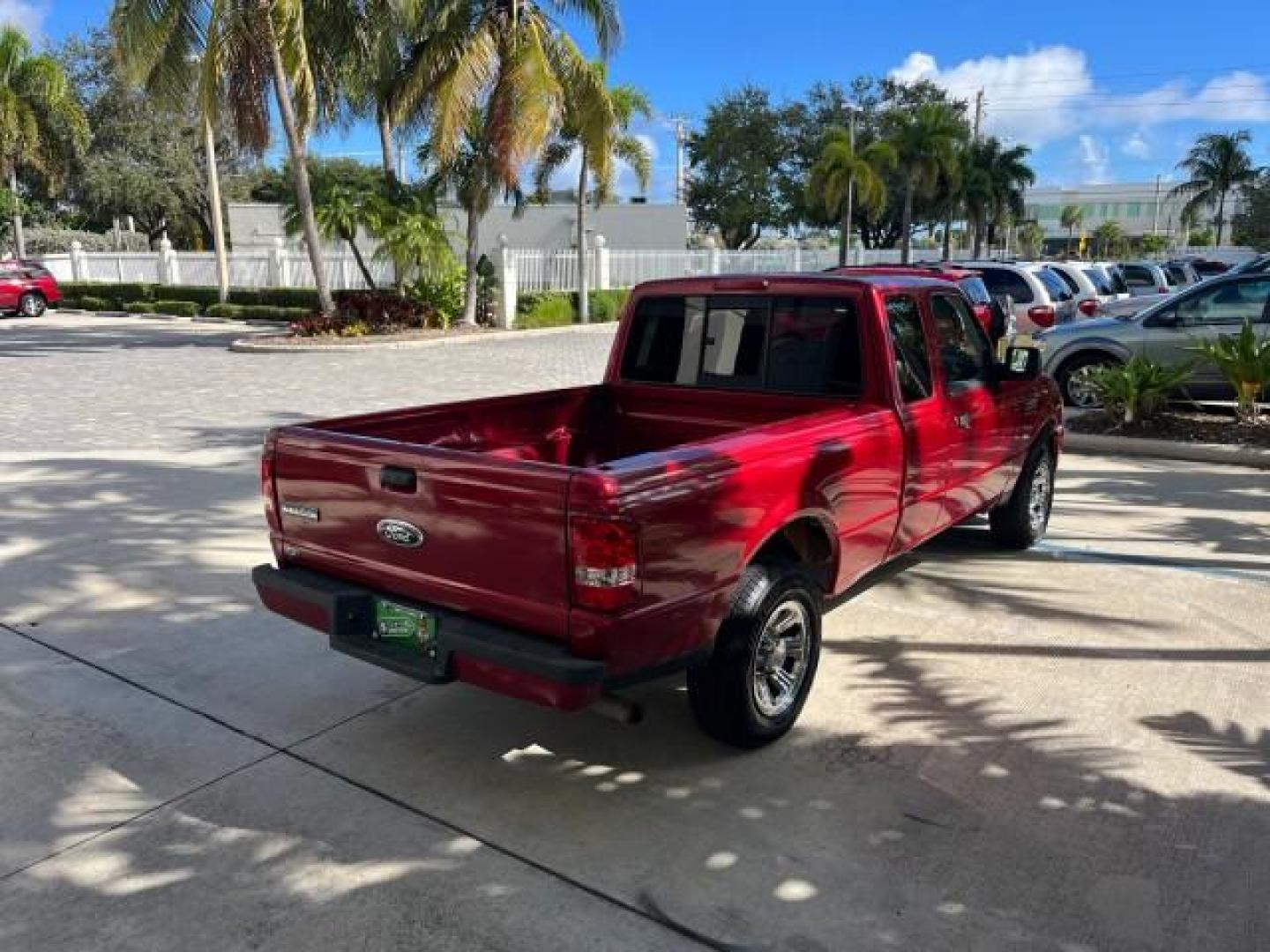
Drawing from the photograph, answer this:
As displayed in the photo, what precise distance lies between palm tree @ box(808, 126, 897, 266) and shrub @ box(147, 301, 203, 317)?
2459cm

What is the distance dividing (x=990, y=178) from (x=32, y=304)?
46817 mm

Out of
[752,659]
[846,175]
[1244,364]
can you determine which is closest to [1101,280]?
[1244,364]

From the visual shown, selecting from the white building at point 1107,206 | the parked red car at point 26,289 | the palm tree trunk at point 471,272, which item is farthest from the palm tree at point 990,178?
the white building at point 1107,206

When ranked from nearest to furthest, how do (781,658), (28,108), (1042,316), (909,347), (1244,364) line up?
1. (781,658)
2. (909,347)
3. (1244,364)
4. (1042,316)
5. (28,108)

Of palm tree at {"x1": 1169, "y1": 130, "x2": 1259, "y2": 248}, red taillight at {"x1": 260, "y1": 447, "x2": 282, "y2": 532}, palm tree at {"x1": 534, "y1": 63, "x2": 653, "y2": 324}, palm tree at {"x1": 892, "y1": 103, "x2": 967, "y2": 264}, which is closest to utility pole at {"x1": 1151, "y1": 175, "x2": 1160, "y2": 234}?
palm tree at {"x1": 1169, "y1": 130, "x2": 1259, "y2": 248}

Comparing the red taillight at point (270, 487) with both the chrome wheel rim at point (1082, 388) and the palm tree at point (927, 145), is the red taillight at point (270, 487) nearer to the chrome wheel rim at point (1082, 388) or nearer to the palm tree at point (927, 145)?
the chrome wheel rim at point (1082, 388)

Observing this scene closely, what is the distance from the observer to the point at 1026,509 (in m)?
6.51

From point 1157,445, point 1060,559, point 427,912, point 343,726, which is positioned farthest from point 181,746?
point 1157,445

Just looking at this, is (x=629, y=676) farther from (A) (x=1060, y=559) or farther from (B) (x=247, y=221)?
(B) (x=247, y=221)

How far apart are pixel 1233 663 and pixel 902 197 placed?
58690 millimetres

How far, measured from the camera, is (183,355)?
19.8 m

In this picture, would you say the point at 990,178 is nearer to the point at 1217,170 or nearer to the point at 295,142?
the point at 1217,170

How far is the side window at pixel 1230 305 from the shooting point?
1091 centimetres

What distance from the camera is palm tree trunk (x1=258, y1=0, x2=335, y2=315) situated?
19.2 metres
